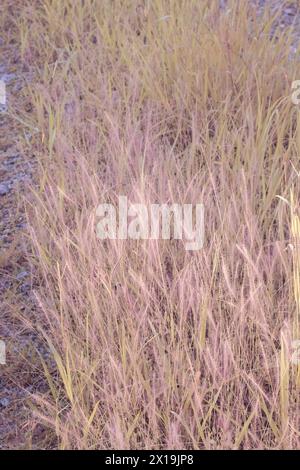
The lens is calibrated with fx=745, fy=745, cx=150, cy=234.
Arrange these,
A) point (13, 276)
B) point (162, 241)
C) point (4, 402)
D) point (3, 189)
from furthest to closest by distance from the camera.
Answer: point (3, 189)
point (13, 276)
point (162, 241)
point (4, 402)

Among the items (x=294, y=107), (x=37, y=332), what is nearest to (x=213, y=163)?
(x=294, y=107)

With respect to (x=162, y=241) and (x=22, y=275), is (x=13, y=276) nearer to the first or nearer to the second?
(x=22, y=275)

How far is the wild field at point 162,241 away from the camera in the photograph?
4.41 ft

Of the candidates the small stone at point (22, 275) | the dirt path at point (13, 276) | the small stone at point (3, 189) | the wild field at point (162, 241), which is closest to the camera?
the wild field at point (162, 241)

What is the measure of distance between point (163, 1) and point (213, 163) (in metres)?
0.90

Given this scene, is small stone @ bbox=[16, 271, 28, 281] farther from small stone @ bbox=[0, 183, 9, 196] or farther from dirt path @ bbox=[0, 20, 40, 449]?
small stone @ bbox=[0, 183, 9, 196]

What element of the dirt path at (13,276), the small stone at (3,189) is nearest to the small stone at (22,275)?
the dirt path at (13,276)

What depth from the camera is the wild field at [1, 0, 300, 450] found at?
52.9 inches

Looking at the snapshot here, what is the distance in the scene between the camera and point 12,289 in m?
1.74

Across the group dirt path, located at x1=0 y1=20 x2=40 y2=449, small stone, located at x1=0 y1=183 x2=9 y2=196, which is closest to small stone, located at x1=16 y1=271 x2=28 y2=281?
dirt path, located at x1=0 y1=20 x2=40 y2=449

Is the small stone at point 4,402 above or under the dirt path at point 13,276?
under

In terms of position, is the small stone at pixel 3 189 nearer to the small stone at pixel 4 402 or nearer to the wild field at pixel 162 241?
the wild field at pixel 162 241

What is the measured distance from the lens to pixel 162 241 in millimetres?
1644

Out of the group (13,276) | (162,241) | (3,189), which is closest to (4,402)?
(13,276)
